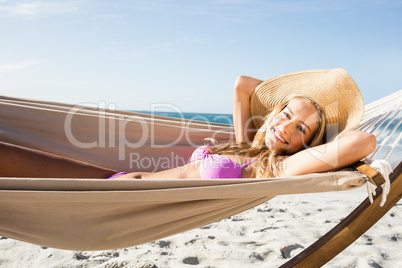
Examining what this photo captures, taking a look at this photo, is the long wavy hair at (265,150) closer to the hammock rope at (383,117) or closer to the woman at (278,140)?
the woman at (278,140)

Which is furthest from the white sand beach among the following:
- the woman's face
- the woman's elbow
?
the woman's elbow

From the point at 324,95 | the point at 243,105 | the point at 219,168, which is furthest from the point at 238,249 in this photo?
the point at 324,95

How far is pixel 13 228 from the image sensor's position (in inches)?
51.7

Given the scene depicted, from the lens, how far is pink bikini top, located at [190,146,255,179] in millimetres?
1792

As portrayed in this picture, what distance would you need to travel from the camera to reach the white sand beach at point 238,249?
189 cm

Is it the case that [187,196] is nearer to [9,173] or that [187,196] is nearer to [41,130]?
[9,173]

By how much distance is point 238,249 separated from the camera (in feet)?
6.85

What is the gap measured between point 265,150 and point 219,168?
1.04 ft

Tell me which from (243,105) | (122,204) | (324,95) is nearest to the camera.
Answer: (122,204)

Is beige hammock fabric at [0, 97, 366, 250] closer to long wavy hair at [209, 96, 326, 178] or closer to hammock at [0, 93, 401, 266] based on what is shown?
hammock at [0, 93, 401, 266]

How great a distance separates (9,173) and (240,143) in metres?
1.20

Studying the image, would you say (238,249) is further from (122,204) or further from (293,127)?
(122,204)

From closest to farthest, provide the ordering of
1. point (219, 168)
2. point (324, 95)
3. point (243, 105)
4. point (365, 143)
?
point (365, 143) < point (219, 168) < point (324, 95) < point (243, 105)

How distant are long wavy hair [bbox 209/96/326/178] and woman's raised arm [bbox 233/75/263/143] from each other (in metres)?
0.11
